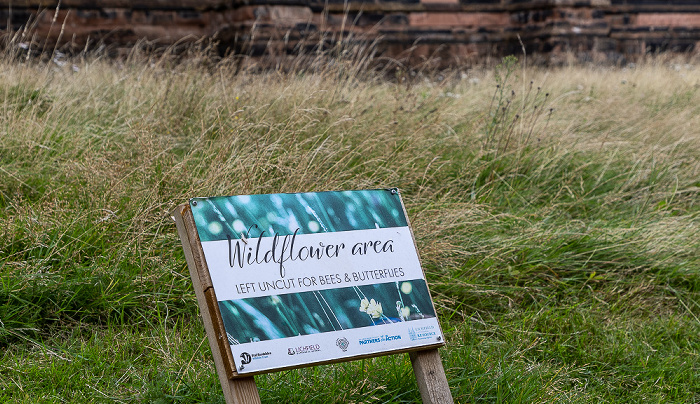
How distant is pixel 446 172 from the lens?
167 inches

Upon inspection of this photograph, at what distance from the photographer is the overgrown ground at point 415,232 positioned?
2.51m

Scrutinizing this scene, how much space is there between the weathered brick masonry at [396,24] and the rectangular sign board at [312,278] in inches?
226

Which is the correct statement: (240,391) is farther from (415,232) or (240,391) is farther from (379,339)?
(415,232)

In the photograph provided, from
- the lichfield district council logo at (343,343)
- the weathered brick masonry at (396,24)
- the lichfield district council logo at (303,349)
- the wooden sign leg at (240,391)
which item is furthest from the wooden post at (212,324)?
the weathered brick masonry at (396,24)

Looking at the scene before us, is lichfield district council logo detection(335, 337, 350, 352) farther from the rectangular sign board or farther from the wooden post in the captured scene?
the wooden post

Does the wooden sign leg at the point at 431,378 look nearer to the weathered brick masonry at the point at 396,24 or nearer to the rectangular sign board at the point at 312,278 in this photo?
the rectangular sign board at the point at 312,278

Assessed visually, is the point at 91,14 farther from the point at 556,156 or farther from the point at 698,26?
the point at 698,26

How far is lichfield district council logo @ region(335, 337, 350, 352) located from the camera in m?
1.92

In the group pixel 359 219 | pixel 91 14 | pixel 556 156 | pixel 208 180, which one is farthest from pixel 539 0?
pixel 359 219

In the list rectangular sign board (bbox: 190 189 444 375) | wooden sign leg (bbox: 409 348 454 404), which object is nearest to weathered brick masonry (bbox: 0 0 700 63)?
rectangular sign board (bbox: 190 189 444 375)

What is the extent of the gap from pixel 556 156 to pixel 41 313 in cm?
321

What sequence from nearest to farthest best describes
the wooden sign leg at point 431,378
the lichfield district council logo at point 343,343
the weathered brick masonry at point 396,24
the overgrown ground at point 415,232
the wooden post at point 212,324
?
the wooden post at point 212,324, the lichfield district council logo at point 343,343, the wooden sign leg at point 431,378, the overgrown ground at point 415,232, the weathered brick masonry at point 396,24

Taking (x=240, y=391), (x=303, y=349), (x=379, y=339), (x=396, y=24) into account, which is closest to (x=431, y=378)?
(x=379, y=339)

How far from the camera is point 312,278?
1.98 meters
